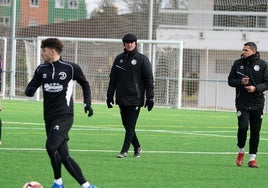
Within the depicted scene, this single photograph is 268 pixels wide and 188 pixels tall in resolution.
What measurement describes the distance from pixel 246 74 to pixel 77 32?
29590 millimetres

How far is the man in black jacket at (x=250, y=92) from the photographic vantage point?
45.3 feet

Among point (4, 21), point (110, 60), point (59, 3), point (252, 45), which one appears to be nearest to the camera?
point (252, 45)

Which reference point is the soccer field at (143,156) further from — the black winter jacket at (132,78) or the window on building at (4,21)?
the window on building at (4,21)

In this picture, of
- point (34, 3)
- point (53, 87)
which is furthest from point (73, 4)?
point (53, 87)

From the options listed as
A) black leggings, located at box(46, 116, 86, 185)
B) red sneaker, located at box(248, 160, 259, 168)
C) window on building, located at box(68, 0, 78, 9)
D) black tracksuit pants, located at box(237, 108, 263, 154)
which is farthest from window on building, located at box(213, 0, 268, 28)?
black leggings, located at box(46, 116, 86, 185)

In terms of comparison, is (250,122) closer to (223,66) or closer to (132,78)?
(132,78)

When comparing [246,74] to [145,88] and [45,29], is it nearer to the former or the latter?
[145,88]

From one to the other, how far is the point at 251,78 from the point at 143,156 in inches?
99.3

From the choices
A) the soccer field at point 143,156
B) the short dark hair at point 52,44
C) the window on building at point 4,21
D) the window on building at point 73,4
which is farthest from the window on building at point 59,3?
the short dark hair at point 52,44

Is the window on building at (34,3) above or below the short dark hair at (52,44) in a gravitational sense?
above

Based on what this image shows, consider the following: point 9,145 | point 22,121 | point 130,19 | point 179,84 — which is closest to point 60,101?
point 9,145

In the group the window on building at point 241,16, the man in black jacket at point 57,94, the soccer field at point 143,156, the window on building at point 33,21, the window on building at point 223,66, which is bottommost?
the soccer field at point 143,156

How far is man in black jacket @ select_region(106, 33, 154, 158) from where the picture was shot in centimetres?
1494

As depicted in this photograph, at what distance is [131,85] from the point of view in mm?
15078
